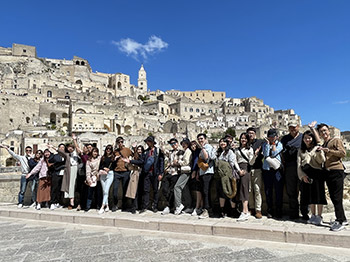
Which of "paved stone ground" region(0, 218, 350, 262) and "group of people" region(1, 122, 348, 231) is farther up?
"group of people" region(1, 122, 348, 231)

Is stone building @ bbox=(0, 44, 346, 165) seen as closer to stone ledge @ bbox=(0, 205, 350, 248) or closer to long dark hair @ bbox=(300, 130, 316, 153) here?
stone ledge @ bbox=(0, 205, 350, 248)

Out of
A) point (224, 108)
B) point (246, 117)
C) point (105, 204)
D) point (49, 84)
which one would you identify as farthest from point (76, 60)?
point (105, 204)

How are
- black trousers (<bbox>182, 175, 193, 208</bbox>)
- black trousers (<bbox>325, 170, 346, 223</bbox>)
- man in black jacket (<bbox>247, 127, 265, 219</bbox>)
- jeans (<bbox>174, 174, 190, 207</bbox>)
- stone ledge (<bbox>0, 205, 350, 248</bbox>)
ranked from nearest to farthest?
stone ledge (<bbox>0, 205, 350, 248</bbox>) < black trousers (<bbox>325, 170, 346, 223</bbox>) < man in black jacket (<bbox>247, 127, 265, 219</bbox>) < jeans (<bbox>174, 174, 190, 207</bbox>) < black trousers (<bbox>182, 175, 193, 208</bbox>)

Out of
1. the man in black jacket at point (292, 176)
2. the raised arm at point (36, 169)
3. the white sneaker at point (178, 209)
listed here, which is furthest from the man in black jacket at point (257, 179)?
the raised arm at point (36, 169)

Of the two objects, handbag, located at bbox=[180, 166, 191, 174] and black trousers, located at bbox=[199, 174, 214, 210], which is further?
handbag, located at bbox=[180, 166, 191, 174]

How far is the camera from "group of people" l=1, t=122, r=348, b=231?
478cm

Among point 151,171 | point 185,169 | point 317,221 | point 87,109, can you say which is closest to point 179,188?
point 185,169

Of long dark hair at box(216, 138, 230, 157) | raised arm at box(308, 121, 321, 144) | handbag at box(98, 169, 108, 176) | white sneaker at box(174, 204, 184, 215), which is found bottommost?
white sneaker at box(174, 204, 184, 215)

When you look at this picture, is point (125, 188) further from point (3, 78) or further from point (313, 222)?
point (3, 78)

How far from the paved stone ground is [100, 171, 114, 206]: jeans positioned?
→ 1.45 m

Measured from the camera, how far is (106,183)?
705cm

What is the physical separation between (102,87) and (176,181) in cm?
7795

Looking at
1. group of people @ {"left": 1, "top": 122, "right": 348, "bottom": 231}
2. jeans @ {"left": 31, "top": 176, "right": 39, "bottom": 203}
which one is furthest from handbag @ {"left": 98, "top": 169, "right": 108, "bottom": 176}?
jeans @ {"left": 31, "top": 176, "right": 39, "bottom": 203}

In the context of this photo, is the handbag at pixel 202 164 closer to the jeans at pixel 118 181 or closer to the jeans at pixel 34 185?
the jeans at pixel 118 181
